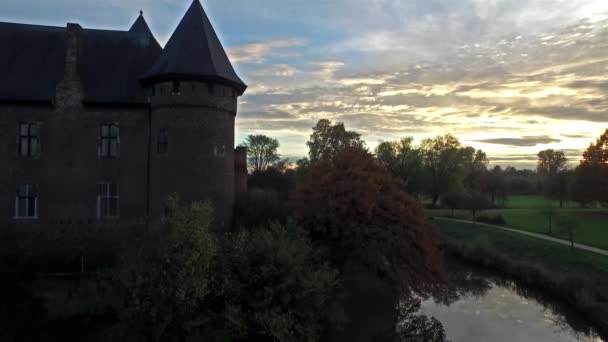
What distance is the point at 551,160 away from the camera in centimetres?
8344

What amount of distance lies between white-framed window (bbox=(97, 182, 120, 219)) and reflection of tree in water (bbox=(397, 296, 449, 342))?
13.3m

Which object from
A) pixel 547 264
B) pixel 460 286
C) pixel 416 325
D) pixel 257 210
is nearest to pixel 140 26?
pixel 257 210

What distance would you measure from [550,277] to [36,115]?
2604cm

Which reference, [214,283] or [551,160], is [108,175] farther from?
[551,160]

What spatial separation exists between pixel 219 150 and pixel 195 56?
4123 millimetres

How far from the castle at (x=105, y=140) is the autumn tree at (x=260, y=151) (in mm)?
43121

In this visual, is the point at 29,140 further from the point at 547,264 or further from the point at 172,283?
the point at 547,264

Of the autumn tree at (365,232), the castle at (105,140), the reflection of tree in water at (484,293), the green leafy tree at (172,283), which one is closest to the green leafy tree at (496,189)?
the reflection of tree in water at (484,293)

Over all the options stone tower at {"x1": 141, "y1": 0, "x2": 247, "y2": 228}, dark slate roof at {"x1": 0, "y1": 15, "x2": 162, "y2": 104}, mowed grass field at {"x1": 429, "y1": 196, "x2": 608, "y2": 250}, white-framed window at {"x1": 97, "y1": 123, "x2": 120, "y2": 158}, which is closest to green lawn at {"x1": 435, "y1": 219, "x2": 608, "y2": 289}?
mowed grass field at {"x1": 429, "y1": 196, "x2": 608, "y2": 250}

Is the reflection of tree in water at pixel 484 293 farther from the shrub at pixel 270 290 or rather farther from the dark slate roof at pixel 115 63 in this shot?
the dark slate roof at pixel 115 63

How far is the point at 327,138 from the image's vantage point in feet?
138

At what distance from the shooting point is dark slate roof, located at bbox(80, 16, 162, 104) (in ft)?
59.0

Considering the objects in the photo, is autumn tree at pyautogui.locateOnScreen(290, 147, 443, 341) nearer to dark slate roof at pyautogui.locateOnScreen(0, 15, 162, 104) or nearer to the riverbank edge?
the riverbank edge

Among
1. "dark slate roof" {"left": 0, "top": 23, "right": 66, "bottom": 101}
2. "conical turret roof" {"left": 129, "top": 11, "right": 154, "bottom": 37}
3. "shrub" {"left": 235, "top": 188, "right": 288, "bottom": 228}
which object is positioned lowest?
"shrub" {"left": 235, "top": 188, "right": 288, "bottom": 228}
